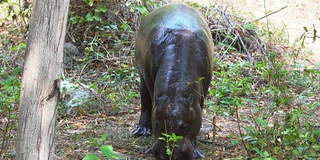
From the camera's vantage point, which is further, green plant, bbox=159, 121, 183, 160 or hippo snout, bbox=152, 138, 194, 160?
hippo snout, bbox=152, 138, 194, 160

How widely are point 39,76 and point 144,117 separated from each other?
302 cm

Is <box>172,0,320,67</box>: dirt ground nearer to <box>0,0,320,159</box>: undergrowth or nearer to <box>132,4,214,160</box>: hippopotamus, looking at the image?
<box>0,0,320,159</box>: undergrowth

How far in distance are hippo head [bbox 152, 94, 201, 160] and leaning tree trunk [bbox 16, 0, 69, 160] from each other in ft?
4.28

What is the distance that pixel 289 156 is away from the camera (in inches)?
168

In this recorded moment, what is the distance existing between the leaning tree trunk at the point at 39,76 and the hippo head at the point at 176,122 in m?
1.31

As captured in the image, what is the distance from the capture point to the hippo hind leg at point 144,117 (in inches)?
231

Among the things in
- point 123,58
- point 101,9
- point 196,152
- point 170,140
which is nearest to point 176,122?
point 170,140

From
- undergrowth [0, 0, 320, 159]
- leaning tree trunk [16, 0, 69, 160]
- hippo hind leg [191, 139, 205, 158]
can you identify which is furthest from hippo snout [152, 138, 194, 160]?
undergrowth [0, 0, 320, 159]

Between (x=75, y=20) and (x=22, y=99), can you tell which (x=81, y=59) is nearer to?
(x=75, y=20)

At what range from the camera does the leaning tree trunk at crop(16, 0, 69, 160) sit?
3.03 m

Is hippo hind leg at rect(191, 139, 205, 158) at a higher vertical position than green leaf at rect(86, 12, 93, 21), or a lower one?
lower

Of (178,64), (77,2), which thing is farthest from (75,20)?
(178,64)

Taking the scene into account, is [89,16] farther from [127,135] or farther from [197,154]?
[197,154]

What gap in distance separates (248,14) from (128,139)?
20.1 ft
